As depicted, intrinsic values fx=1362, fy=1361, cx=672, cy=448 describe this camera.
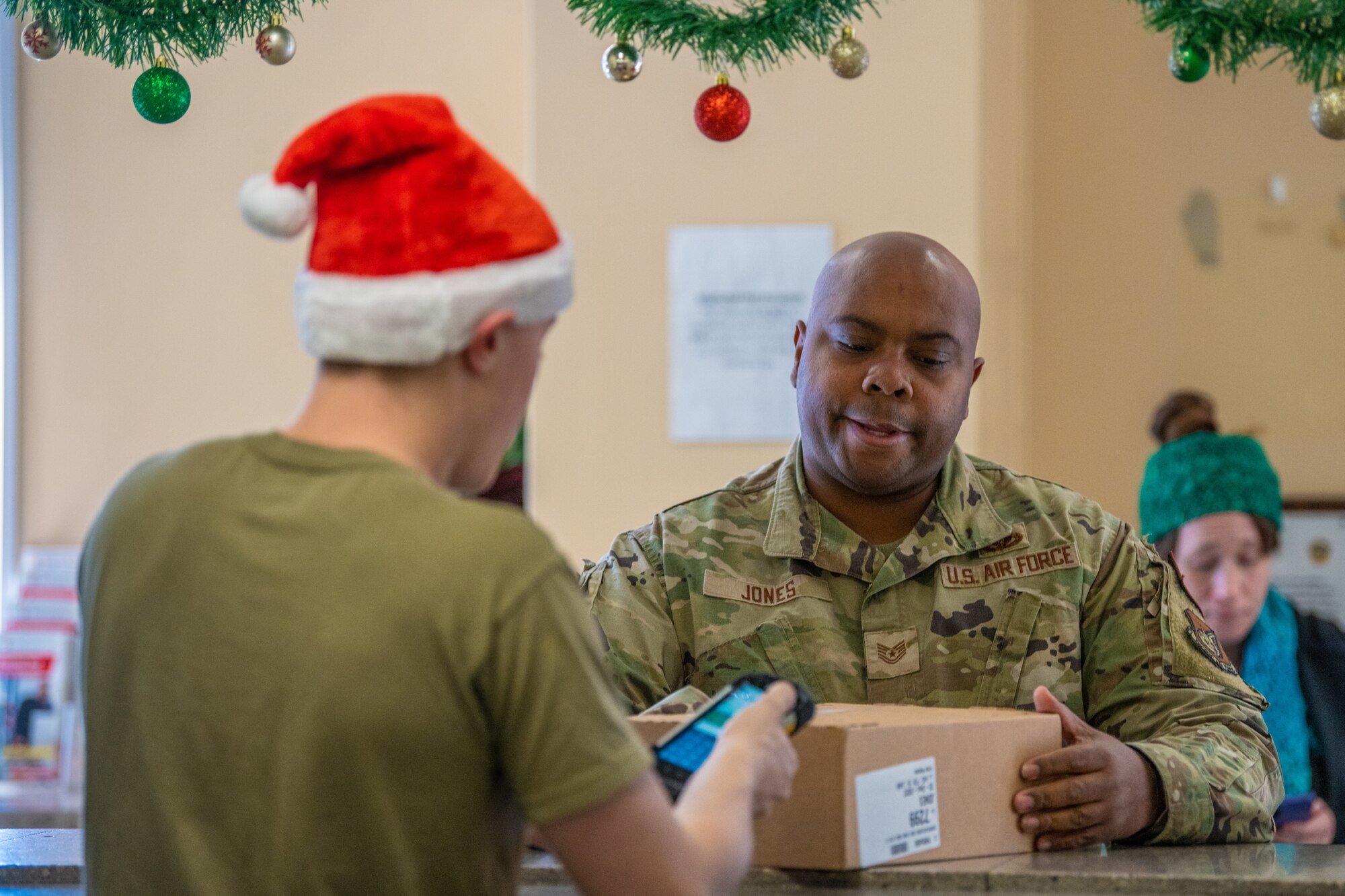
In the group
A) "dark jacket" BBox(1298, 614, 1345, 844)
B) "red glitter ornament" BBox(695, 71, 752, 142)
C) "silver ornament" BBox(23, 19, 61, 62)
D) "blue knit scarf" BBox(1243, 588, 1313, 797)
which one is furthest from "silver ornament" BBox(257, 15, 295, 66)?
"dark jacket" BBox(1298, 614, 1345, 844)

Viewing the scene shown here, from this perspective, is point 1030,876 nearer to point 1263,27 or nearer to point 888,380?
point 888,380

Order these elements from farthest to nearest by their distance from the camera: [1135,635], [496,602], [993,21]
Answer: [993,21], [1135,635], [496,602]

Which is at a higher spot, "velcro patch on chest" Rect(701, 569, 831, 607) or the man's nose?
the man's nose

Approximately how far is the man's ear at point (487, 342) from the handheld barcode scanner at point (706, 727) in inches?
14.6

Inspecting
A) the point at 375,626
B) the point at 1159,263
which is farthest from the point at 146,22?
the point at 1159,263

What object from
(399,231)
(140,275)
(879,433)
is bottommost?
(879,433)

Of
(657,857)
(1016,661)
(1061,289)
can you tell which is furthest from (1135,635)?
(1061,289)

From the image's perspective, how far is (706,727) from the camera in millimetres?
1147

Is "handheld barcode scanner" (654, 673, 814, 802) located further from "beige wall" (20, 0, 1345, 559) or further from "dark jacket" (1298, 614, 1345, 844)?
"beige wall" (20, 0, 1345, 559)

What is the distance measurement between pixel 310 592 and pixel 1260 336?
10.3 feet

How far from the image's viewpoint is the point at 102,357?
3963 mm

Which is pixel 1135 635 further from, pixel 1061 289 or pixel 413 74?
pixel 413 74

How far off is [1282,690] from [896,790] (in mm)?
1729

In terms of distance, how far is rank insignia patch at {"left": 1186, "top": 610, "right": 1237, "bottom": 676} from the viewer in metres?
1.69
